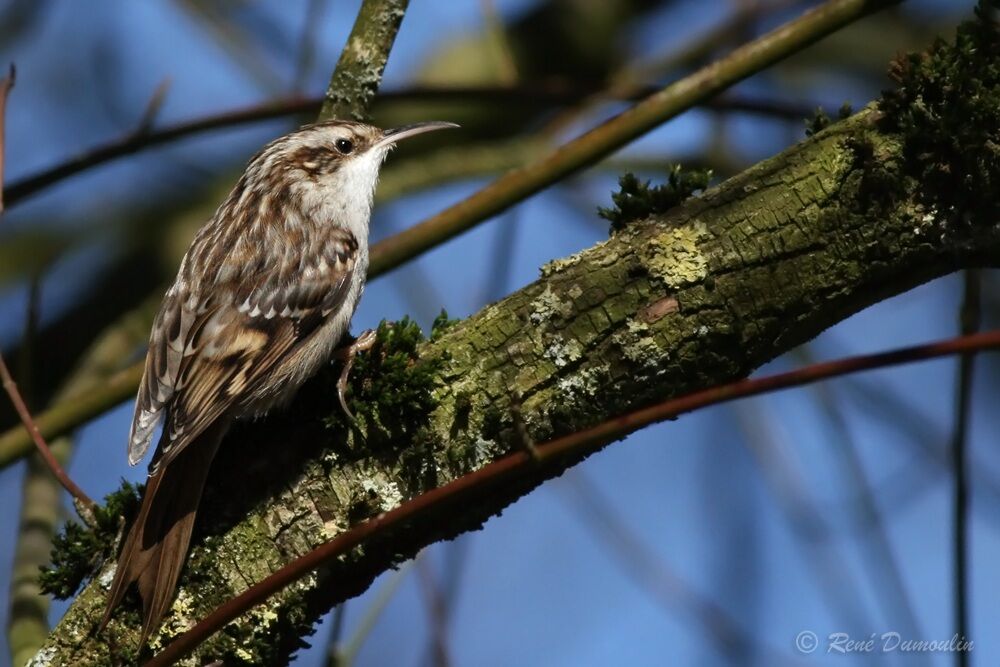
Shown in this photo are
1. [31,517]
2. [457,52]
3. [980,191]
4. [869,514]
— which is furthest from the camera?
[457,52]

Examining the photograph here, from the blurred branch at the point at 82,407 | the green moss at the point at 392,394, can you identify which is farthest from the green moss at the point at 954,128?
the blurred branch at the point at 82,407

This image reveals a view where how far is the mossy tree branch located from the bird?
10cm

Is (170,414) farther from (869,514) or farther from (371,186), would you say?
(869,514)

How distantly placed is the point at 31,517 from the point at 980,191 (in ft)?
7.59

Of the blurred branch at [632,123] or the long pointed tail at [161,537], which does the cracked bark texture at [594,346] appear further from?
the blurred branch at [632,123]

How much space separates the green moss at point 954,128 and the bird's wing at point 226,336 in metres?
1.43

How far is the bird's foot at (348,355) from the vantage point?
7.39ft

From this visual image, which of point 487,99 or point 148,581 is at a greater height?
point 487,99

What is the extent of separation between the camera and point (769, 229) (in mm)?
2158

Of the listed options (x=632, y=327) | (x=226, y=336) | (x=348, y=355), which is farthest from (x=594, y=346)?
(x=226, y=336)

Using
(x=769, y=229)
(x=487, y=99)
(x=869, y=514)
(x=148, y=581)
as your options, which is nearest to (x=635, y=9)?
(x=487, y=99)

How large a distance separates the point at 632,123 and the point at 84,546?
1547 mm

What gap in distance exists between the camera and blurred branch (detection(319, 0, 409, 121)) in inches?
115

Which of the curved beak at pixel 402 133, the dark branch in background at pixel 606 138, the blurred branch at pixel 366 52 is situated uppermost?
the curved beak at pixel 402 133
